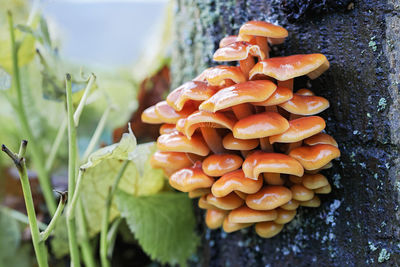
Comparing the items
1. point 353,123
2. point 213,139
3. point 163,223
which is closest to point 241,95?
point 213,139

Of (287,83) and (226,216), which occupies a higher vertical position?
(287,83)

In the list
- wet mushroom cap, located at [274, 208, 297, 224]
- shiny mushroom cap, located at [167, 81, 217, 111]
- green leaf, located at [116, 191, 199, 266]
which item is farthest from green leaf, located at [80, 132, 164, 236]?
wet mushroom cap, located at [274, 208, 297, 224]

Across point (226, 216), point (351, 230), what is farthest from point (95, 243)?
A: point (351, 230)

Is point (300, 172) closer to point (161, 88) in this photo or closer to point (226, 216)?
point (226, 216)

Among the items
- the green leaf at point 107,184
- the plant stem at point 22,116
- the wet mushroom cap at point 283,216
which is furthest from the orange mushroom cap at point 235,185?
the plant stem at point 22,116

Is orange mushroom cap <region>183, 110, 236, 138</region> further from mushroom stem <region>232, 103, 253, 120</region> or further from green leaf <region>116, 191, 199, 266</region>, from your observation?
green leaf <region>116, 191, 199, 266</region>

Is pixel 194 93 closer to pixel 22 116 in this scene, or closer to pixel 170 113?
pixel 170 113
